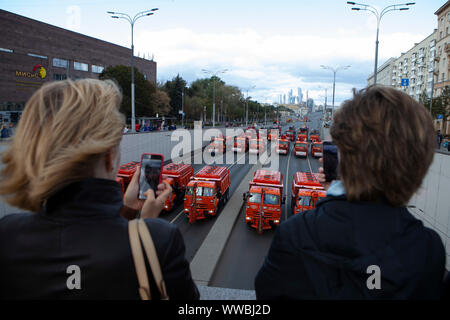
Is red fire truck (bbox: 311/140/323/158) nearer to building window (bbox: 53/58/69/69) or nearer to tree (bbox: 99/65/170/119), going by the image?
tree (bbox: 99/65/170/119)

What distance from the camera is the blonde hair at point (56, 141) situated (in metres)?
1.41

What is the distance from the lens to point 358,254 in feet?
4.90

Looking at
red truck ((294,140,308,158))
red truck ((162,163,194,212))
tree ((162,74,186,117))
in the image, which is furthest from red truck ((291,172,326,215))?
tree ((162,74,186,117))

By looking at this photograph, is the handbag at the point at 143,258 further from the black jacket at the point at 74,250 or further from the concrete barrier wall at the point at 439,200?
the concrete barrier wall at the point at 439,200

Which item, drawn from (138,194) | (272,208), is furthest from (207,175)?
(138,194)

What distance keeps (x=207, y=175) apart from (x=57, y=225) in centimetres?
1746

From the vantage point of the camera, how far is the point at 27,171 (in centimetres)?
141

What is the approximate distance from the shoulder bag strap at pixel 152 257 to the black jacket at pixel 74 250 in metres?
0.03

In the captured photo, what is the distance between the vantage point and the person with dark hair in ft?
4.84

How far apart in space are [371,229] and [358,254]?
14 cm

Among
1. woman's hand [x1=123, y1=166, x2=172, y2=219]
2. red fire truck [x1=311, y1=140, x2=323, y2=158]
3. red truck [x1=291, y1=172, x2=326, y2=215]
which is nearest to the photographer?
woman's hand [x1=123, y1=166, x2=172, y2=219]

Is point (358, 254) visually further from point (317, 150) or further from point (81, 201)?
point (317, 150)

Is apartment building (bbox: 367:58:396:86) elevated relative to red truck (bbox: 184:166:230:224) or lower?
elevated

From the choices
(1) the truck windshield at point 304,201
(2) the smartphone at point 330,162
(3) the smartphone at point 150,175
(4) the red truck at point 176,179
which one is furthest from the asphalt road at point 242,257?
(2) the smartphone at point 330,162
